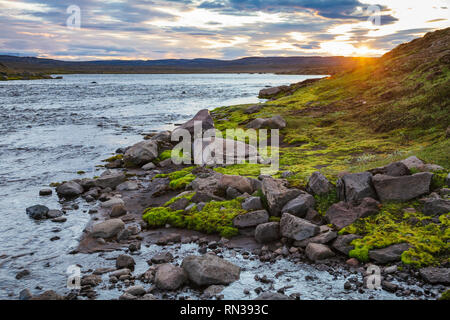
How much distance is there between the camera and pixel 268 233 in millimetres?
11461

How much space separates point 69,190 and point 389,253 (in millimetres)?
13194

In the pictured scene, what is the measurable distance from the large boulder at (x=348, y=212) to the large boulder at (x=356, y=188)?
0.25 meters

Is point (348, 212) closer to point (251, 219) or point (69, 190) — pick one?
point (251, 219)

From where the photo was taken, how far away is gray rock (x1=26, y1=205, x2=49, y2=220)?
1392 centimetres

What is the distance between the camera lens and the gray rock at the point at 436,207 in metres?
10.8

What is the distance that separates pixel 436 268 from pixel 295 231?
3684 millimetres

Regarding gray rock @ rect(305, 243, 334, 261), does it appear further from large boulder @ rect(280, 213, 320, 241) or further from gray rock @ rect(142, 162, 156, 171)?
gray rock @ rect(142, 162, 156, 171)

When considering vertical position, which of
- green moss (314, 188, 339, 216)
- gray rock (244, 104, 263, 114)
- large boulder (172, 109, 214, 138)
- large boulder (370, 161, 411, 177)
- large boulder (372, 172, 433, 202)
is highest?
gray rock (244, 104, 263, 114)

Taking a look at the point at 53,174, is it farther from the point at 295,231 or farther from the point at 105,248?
A: the point at 295,231

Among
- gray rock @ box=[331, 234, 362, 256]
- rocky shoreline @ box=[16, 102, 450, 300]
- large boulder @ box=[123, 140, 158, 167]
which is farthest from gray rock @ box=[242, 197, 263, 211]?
large boulder @ box=[123, 140, 158, 167]

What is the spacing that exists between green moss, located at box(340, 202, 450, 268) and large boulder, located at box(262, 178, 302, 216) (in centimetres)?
225

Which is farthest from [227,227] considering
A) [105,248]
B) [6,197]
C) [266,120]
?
[266,120]

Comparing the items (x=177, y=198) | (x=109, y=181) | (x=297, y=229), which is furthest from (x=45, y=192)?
(x=297, y=229)
